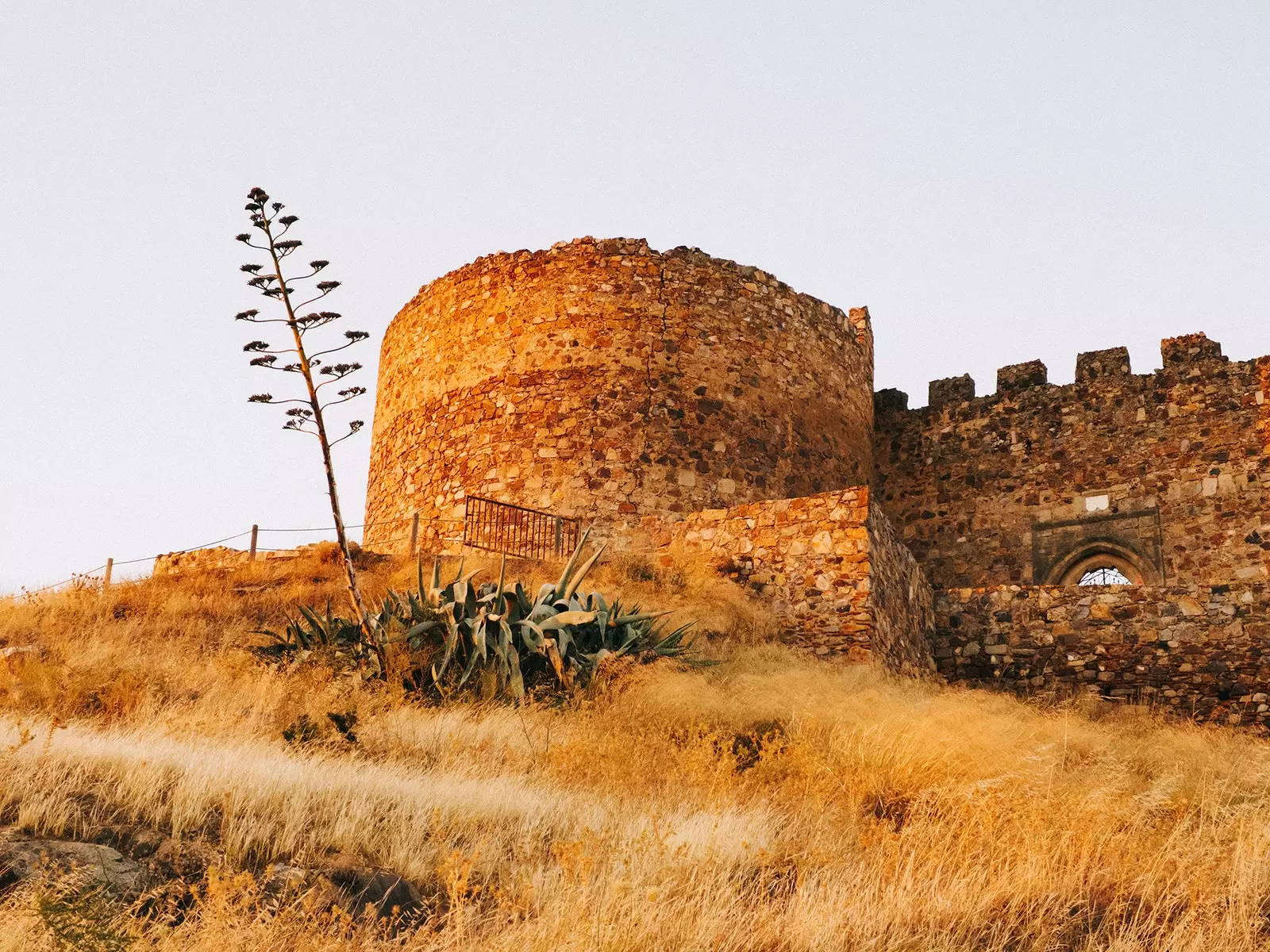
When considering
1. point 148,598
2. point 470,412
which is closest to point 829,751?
point 148,598

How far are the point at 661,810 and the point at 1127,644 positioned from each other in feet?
25.5

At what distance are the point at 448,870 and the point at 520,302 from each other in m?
12.5

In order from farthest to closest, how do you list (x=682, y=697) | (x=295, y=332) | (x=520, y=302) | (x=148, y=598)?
(x=520, y=302) → (x=148, y=598) → (x=295, y=332) → (x=682, y=697)

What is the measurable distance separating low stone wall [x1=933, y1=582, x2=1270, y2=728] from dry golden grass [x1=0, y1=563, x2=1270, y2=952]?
257cm

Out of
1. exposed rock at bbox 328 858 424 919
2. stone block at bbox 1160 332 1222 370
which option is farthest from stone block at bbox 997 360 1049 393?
exposed rock at bbox 328 858 424 919

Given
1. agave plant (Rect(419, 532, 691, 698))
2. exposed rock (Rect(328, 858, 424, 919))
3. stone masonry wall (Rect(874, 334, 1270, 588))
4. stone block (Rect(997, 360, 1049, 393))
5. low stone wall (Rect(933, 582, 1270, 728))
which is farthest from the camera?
stone block (Rect(997, 360, 1049, 393))

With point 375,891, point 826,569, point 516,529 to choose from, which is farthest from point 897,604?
point 375,891

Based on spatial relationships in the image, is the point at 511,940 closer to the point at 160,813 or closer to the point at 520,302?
the point at 160,813

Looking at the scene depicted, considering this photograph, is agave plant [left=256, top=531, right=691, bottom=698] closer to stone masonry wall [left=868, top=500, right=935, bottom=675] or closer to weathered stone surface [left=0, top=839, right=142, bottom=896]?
stone masonry wall [left=868, top=500, right=935, bottom=675]

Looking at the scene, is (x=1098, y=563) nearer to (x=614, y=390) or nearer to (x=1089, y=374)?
(x=1089, y=374)

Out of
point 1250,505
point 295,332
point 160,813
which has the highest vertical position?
point 295,332

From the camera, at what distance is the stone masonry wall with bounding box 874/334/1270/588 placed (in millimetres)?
15438

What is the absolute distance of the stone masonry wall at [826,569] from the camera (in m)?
10.7

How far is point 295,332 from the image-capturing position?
8.31 metres
